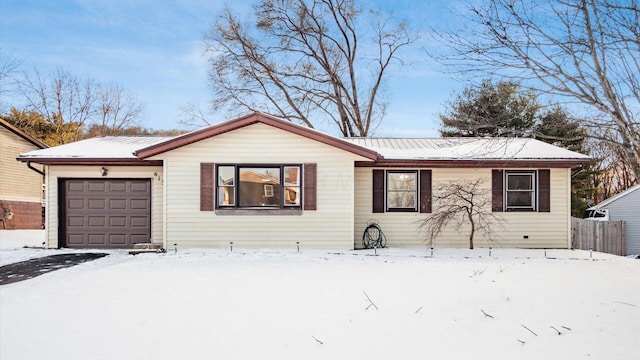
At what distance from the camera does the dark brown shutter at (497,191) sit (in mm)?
13664

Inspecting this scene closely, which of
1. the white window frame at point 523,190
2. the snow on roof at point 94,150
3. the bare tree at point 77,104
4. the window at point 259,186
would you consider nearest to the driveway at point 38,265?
the snow on roof at point 94,150

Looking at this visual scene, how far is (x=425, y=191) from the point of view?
13.7m

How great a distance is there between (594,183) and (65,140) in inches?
1341

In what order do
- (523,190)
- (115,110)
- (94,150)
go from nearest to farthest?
(94,150)
(523,190)
(115,110)

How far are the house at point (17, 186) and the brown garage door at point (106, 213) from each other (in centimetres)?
937

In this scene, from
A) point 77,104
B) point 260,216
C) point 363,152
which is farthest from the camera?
point 77,104

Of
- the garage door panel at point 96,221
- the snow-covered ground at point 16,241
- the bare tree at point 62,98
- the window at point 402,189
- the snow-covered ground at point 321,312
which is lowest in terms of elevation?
the snow-covered ground at point 16,241

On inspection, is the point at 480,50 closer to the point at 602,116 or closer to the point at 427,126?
the point at 602,116

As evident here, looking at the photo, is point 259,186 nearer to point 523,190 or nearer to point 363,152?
point 363,152

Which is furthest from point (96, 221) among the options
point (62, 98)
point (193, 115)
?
point (62, 98)

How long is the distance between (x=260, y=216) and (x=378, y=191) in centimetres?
355

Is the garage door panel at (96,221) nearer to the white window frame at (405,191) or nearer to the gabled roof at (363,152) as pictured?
the gabled roof at (363,152)

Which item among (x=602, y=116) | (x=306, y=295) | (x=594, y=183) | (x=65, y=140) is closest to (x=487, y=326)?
(x=306, y=295)

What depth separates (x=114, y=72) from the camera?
1206 inches
